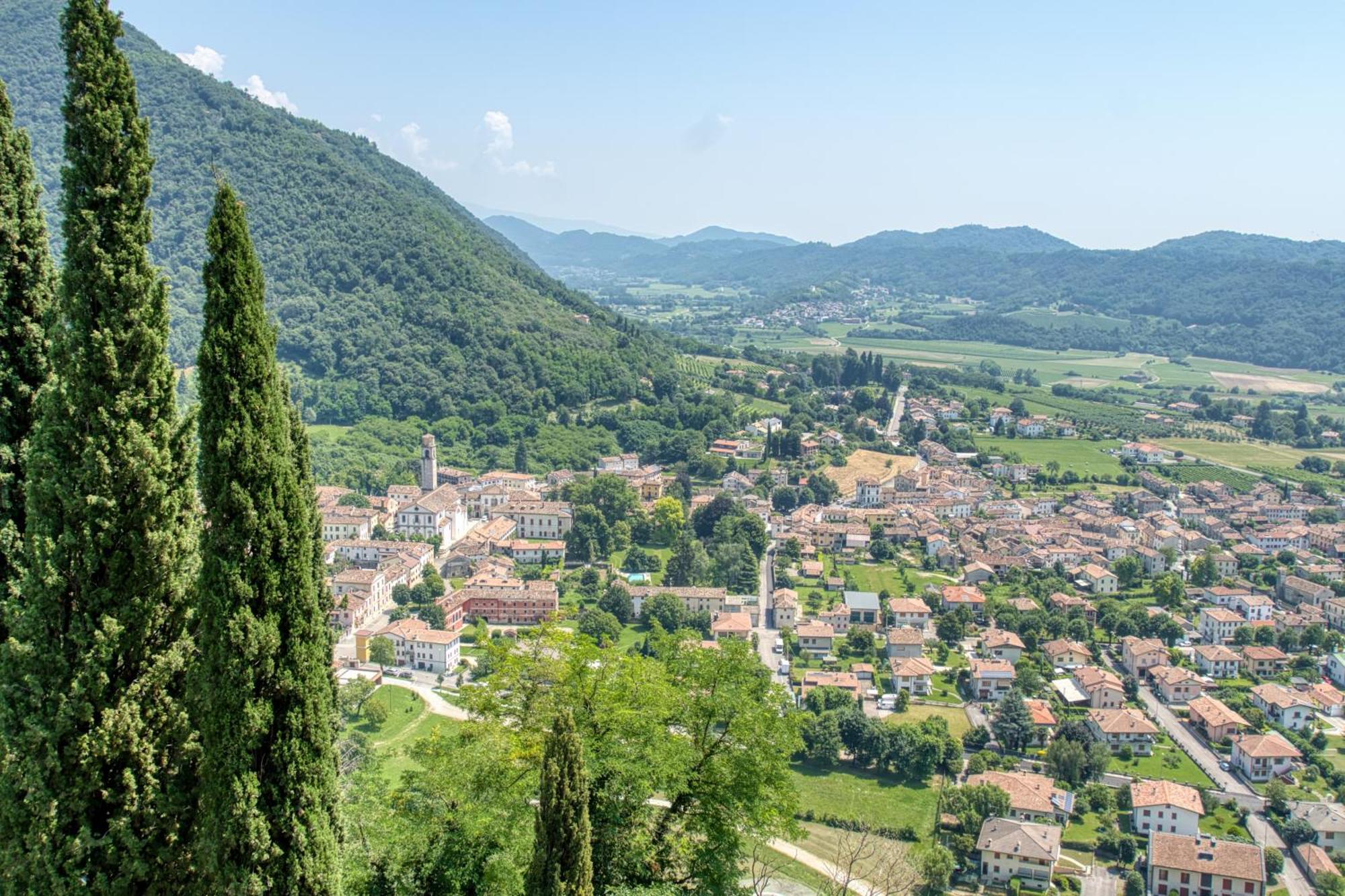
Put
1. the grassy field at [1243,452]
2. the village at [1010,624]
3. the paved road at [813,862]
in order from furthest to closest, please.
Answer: the grassy field at [1243,452], the village at [1010,624], the paved road at [813,862]

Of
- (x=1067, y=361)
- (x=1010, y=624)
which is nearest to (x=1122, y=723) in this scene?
(x=1010, y=624)

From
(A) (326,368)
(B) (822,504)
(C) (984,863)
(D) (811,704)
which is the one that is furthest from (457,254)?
(C) (984,863)

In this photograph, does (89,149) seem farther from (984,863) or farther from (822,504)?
(822,504)

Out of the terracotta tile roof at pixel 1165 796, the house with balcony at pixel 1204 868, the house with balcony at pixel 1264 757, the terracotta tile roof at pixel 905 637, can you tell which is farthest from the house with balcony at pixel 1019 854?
the terracotta tile roof at pixel 905 637

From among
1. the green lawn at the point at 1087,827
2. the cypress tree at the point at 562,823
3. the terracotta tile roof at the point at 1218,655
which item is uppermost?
the cypress tree at the point at 562,823

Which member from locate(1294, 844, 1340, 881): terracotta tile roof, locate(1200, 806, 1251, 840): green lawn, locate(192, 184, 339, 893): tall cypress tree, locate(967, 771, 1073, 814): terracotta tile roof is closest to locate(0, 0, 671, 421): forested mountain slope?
locate(967, 771, 1073, 814): terracotta tile roof

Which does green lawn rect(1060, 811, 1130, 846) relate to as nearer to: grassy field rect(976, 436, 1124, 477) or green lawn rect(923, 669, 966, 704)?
green lawn rect(923, 669, 966, 704)

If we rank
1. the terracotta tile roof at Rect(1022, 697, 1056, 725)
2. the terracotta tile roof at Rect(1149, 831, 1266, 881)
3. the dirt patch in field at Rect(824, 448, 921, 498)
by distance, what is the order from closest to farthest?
1. the terracotta tile roof at Rect(1149, 831, 1266, 881)
2. the terracotta tile roof at Rect(1022, 697, 1056, 725)
3. the dirt patch in field at Rect(824, 448, 921, 498)

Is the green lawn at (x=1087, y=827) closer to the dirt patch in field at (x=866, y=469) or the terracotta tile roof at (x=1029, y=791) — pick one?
the terracotta tile roof at (x=1029, y=791)
